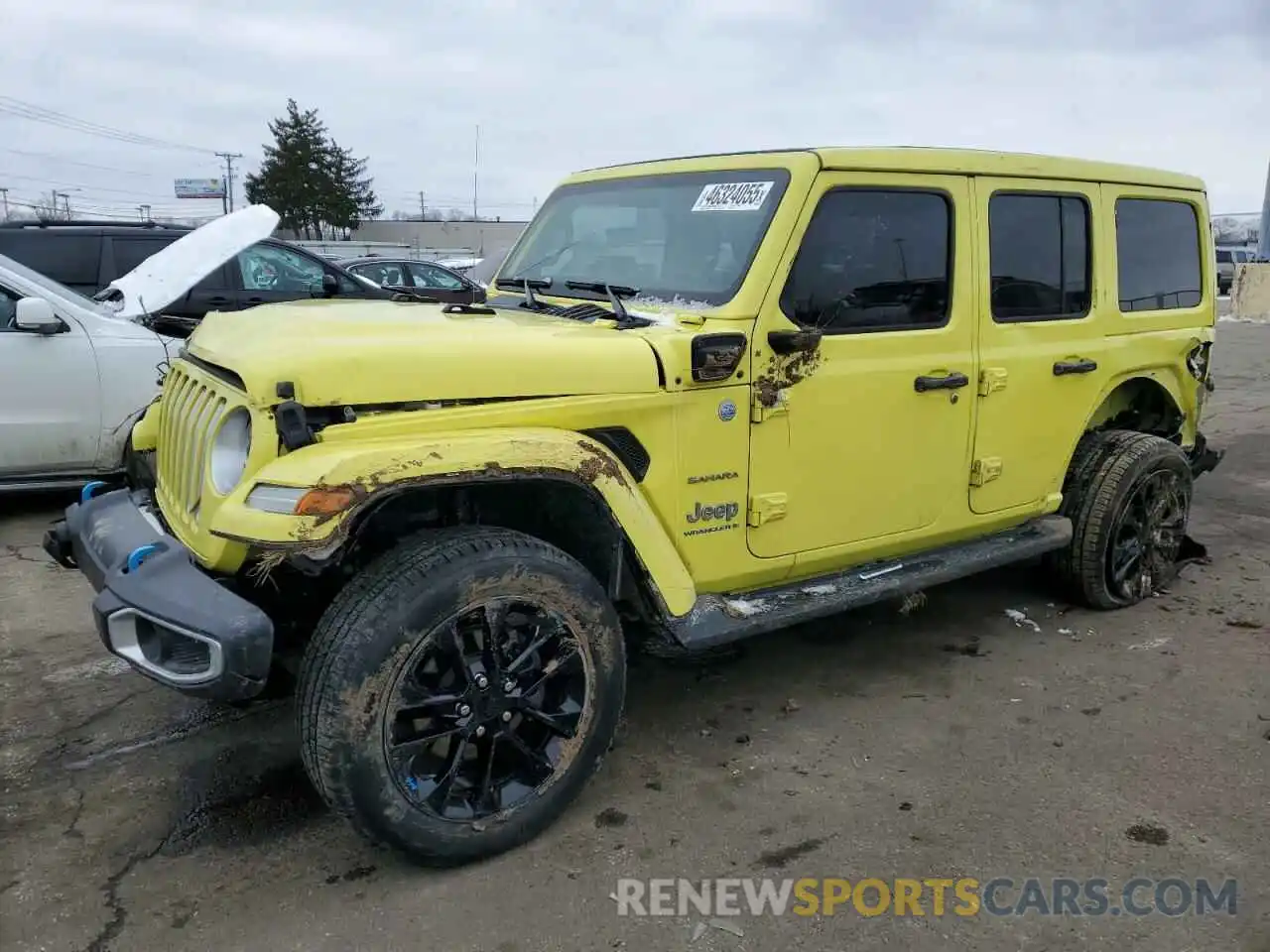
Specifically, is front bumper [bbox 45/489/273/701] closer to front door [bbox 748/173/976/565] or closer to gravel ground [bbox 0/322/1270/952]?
gravel ground [bbox 0/322/1270/952]

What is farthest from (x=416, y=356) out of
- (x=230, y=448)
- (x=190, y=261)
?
(x=190, y=261)

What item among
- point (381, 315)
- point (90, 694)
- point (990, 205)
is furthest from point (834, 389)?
point (90, 694)

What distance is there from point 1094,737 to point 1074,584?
128 centimetres

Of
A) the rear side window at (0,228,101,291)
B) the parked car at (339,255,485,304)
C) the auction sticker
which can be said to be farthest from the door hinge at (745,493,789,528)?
the parked car at (339,255,485,304)

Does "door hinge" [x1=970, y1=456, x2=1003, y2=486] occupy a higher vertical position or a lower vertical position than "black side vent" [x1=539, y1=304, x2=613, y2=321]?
lower

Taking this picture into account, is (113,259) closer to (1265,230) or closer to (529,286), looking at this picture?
(529,286)

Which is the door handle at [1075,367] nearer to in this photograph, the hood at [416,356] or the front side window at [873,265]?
the front side window at [873,265]

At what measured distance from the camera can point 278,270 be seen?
8156mm

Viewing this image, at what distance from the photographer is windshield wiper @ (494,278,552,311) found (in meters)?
3.66

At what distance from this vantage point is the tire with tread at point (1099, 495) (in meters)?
4.44

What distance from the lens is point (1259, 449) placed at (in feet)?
27.0

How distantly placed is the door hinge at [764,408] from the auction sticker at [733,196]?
63 cm

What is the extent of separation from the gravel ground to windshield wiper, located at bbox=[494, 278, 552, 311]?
1.50m

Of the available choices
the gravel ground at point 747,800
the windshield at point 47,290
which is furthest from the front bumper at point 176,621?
the windshield at point 47,290
